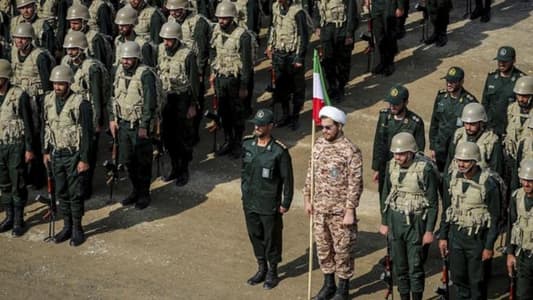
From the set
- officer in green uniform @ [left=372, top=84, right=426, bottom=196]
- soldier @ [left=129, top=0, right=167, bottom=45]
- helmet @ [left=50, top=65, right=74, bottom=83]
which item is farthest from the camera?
soldier @ [left=129, top=0, right=167, bottom=45]

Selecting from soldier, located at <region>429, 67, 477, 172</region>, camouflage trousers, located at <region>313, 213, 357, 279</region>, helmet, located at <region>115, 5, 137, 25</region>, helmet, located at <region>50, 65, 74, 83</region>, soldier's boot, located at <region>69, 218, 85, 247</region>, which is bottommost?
soldier's boot, located at <region>69, 218, 85, 247</region>

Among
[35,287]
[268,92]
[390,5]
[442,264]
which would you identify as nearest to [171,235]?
[35,287]

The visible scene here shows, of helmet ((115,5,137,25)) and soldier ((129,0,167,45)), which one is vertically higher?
helmet ((115,5,137,25))

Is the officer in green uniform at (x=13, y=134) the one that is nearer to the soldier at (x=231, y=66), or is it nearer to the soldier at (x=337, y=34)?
the soldier at (x=231, y=66)

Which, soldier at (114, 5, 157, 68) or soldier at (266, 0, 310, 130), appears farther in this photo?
soldier at (266, 0, 310, 130)

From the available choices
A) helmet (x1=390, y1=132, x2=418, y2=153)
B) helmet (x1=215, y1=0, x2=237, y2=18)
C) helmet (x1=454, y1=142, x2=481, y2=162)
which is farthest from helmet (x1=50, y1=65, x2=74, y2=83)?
helmet (x1=454, y1=142, x2=481, y2=162)

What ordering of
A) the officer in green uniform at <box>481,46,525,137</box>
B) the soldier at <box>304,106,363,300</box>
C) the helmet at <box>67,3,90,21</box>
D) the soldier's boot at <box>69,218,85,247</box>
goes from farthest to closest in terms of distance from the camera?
the helmet at <box>67,3,90,21</box> → the officer in green uniform at <box>481,46,525,137</box> → the soldier's boot at <box>69,218,85,247</box> → the soldier at <box>304,106,363,300</box>

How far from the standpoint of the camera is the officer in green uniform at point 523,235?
1276 centimetres

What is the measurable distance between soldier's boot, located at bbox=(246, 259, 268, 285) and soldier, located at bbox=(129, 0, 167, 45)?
546 cm

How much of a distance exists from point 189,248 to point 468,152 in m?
4.17

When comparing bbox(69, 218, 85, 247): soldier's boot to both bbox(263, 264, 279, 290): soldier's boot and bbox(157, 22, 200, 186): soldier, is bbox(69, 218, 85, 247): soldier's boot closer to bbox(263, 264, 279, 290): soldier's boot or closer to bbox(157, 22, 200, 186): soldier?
bbox(157, 22, 200, 186): soldier

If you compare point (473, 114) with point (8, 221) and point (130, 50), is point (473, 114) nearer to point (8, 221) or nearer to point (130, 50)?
point (130, 50)

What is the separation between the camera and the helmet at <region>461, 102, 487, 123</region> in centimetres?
1412

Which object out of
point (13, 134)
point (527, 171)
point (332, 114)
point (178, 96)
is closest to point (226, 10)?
Result: point (178, 96)
